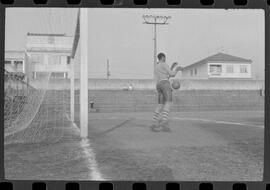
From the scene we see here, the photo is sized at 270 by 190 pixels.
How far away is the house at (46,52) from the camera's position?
13109 mm

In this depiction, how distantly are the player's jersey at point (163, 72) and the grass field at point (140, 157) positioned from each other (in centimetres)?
131

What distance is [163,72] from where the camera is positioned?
7.42 meters

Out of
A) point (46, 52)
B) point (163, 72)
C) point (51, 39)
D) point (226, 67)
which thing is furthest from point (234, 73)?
point (163, 72)

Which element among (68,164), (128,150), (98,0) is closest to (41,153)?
(68,164)

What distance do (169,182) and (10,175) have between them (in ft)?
5.97

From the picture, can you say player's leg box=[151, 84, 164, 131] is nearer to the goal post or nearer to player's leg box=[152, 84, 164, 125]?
player's leg box=[152, 84, 164, 125]

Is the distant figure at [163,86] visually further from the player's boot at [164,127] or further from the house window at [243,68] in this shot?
the house window at [243,68]

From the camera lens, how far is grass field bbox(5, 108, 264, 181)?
13.9ft

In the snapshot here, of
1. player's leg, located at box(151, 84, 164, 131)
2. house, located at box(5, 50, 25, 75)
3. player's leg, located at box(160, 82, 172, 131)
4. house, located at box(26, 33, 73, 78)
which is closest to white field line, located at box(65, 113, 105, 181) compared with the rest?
player's leg, located at box(151, 84, 164, 131)

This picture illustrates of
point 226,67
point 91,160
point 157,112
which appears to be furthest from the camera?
point 226,67

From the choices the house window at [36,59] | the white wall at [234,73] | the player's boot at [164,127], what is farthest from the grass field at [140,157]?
the white wall at [234,73]

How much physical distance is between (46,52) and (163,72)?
940cm

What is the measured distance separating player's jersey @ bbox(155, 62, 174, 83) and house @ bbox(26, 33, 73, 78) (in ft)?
16.6

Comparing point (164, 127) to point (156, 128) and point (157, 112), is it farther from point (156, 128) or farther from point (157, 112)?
point (157, 112)
